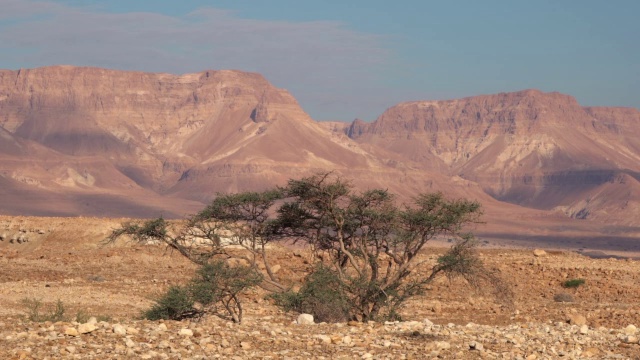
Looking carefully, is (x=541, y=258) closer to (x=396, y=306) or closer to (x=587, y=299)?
(x=587, y=299)

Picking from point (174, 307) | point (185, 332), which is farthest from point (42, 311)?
point (185, 332)

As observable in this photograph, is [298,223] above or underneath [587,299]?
above

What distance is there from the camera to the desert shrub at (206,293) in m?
18.8

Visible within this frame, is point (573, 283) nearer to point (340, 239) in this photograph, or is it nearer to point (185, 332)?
point (340, 239)

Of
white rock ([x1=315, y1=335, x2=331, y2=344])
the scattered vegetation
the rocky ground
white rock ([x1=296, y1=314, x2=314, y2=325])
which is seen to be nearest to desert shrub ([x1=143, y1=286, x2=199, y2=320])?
the scattered vegetation

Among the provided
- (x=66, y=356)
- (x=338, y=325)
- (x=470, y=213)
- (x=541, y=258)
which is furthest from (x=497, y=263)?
(x=66, y=356)

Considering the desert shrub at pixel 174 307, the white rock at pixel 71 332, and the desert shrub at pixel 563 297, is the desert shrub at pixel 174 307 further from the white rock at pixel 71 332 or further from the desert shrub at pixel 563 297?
the desert shrub at pixel 563 297

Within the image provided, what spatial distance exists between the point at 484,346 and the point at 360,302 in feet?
19.9

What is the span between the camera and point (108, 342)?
527 inches

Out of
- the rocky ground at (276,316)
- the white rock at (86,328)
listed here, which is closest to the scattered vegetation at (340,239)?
the rocky ground at (276,316)

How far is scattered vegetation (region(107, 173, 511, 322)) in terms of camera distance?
20000 millimetres

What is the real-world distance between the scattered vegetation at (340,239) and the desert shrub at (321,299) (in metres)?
0.02

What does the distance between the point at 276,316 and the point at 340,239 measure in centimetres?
194

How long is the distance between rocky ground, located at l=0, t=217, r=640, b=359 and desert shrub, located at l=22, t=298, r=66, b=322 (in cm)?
14
